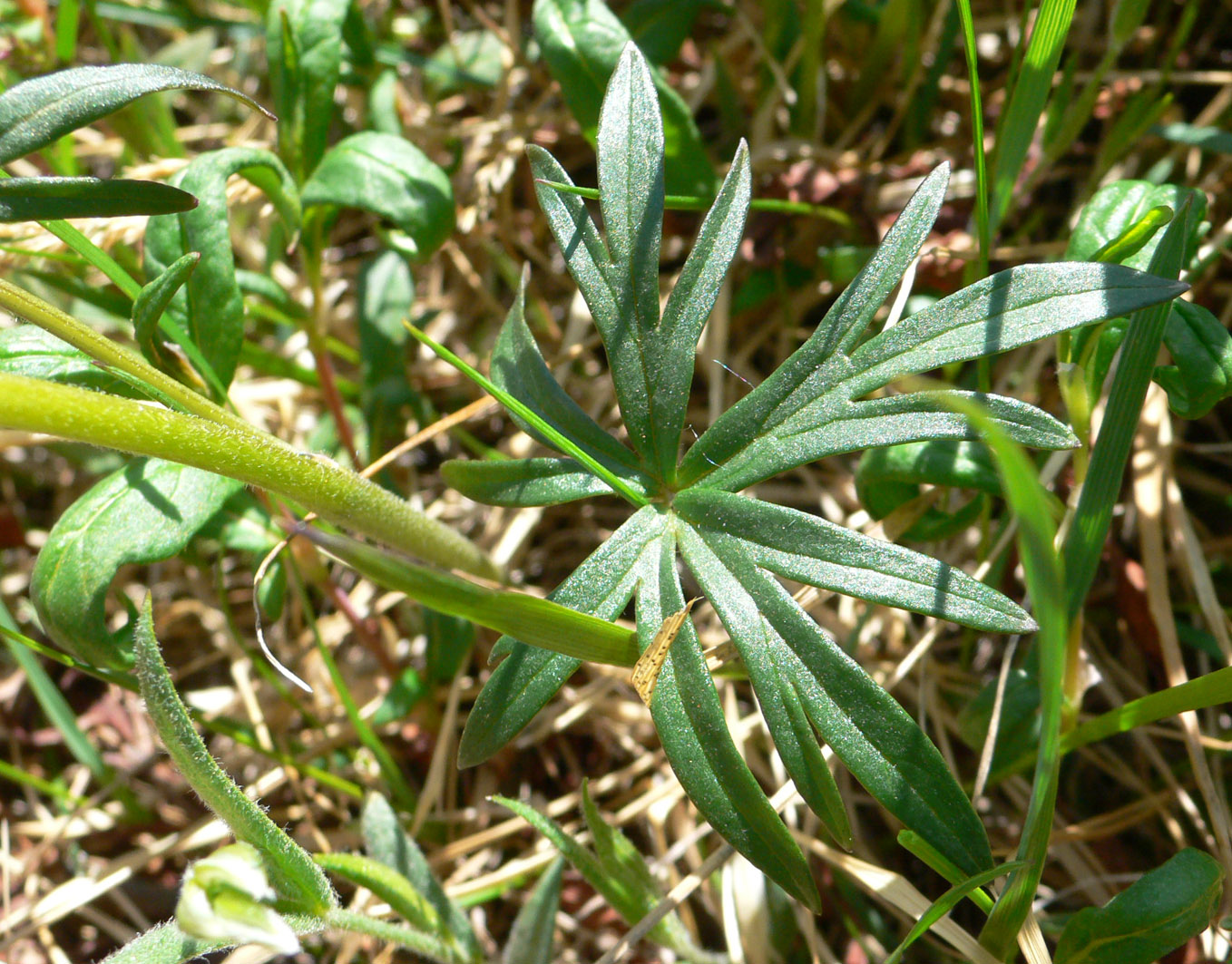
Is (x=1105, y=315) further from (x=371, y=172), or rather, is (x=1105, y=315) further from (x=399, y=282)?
(x=399, y=282)

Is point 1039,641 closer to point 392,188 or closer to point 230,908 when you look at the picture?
point 230,908

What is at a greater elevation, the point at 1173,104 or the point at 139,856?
the point at 1173,104

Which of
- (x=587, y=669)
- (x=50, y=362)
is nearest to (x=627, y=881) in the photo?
(x=587, y=669)

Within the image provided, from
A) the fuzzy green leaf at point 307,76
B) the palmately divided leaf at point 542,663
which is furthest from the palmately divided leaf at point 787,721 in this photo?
the fuzzy green leaf at point 307,76

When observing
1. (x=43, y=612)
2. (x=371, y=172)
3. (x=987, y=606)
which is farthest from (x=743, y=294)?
(x=43, y=612)

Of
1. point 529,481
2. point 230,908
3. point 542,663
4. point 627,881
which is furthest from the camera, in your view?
point 627,881

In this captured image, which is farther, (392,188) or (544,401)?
(392,188)
